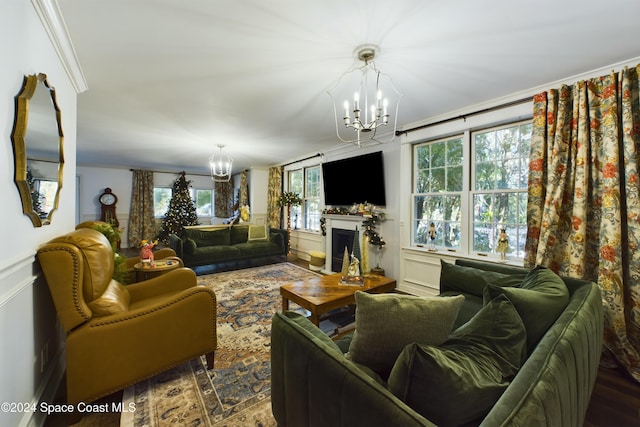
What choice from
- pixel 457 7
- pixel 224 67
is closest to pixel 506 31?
pixel 457 7

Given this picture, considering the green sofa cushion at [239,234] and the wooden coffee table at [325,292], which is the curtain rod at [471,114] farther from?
the green sofa cushion at [239,234]

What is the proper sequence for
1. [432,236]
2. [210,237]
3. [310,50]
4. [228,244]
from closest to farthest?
[310,50] < [432,236] < [210,237] < [228,244]

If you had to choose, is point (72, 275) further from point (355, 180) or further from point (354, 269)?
point (355, 180)

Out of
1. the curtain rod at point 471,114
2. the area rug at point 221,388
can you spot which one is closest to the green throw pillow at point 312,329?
the area rug at point 221,388

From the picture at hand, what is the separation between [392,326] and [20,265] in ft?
5.66

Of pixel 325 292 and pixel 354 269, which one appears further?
pixel 354 269

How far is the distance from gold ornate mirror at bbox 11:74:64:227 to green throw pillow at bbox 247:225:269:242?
150 inches

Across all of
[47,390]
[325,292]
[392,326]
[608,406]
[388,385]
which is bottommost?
[608,406]

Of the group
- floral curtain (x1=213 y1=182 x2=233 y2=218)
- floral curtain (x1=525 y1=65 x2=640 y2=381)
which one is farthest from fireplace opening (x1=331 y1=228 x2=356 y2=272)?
floral curtain (x1=213 y1=182 x2=233 y2=218)

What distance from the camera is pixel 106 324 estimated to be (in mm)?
1495

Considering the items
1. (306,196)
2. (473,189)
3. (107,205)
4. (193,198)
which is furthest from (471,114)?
(107,205)

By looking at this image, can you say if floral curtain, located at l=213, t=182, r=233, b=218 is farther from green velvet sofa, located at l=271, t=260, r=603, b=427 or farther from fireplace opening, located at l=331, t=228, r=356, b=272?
green velvet sofa, located at l=271, t=260, r=603, b=427

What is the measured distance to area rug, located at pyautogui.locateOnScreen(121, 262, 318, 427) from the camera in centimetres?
152

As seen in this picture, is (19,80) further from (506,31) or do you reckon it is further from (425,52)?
(506,31)
